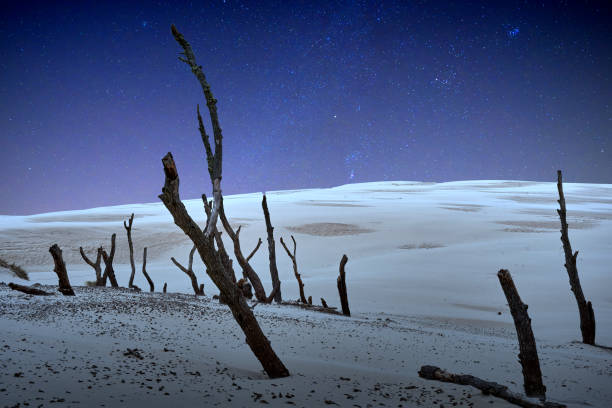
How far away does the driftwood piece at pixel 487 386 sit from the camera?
4.74 m

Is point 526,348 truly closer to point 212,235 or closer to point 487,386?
point 487,386

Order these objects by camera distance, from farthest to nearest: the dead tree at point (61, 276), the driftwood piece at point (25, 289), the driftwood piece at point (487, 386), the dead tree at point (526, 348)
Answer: the dead tree at point (61, 276) → the driftwood piece at point (25, 289) → the dead tree at point (526, 348) → the driftwood piece at point (487, 386)

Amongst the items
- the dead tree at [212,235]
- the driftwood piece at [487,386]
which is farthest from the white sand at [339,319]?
the dead tree at [212,235]

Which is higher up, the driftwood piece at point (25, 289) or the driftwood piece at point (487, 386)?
the driftwood piece at point (25, 289)

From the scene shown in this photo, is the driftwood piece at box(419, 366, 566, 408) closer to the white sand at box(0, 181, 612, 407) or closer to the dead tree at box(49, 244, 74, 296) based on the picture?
the white sand at box(0, 181, 612, 407)

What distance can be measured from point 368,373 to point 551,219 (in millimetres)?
39717

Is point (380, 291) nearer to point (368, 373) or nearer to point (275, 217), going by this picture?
point (368, 373)

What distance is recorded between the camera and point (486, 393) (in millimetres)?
5109

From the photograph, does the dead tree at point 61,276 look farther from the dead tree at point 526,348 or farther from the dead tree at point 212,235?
the dead tree at point 526,348

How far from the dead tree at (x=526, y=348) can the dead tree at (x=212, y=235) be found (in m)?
3.19

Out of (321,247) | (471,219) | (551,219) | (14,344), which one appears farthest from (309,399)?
(551,219)

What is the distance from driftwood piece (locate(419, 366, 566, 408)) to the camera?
187 inches

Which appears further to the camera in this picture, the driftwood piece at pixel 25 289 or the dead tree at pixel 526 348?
the driftwood piece at pixel 25 289

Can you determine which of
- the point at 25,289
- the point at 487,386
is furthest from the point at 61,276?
the point at 487,386
